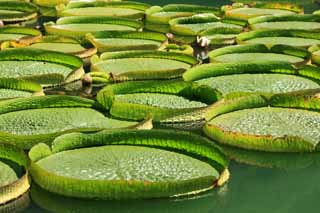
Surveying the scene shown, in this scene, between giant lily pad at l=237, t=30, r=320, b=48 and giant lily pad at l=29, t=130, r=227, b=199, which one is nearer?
giant lily pad at l=29, t=130, r=227, b=199

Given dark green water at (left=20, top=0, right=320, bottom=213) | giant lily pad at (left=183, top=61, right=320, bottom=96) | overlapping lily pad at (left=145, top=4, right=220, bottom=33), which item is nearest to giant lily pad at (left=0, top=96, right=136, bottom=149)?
dark green water at (left=20, top=0, right=320, bottom=213)

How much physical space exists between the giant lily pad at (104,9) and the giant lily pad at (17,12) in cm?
31

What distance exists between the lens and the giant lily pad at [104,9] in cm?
728

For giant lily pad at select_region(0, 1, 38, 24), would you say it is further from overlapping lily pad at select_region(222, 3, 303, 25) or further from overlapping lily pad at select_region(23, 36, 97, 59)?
overlapping lily pad at select_region(222, 3, 303, 25)

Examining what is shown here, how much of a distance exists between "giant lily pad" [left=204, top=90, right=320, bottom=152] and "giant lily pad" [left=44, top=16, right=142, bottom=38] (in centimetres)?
264

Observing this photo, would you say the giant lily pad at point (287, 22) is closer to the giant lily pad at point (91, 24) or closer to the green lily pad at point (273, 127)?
the giant lily pad at point (91, 24)

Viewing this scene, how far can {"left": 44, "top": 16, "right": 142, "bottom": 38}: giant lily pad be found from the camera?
6445mm

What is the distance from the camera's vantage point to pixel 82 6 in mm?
7691

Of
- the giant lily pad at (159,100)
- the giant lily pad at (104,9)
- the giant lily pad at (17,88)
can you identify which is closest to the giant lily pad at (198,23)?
the giant lily pad at (104,9)

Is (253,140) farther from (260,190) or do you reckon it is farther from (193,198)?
(193,198)

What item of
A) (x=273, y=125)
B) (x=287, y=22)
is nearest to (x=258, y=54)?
(x=287, y=22)

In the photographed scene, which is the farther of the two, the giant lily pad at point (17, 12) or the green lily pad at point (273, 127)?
the giant lily pad at point (17, 12)

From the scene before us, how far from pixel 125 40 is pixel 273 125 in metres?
2.42

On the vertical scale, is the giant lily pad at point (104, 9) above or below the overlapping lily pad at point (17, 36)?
below
